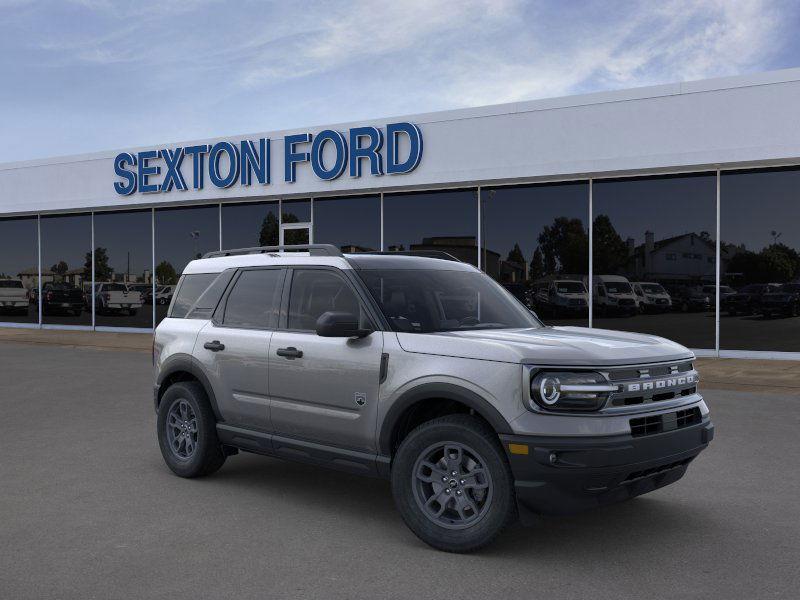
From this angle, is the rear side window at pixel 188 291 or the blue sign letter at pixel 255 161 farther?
the blue sign letter at pixel 255 161

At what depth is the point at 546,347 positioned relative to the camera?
4645mm

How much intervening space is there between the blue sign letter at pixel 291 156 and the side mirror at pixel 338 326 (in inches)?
593

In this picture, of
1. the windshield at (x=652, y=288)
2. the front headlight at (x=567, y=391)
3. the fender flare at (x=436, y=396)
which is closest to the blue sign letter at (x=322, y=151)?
the windshield at (x=652, y=288)

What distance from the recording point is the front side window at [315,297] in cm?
567

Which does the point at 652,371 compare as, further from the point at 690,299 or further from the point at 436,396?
the point at 690,299

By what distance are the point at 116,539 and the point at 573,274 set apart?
13.7 metres

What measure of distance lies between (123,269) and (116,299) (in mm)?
980

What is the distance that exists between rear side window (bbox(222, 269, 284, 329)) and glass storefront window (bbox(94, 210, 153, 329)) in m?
18.1

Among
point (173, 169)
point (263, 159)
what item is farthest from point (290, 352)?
point (173, 169)

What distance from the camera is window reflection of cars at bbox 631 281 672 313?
16.5 metres

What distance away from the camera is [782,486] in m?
6.16

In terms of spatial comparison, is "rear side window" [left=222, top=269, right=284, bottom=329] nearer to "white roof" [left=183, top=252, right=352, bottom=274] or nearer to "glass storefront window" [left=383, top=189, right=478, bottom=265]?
"white roof" [left=183, top=252, right=352, bottom=274]

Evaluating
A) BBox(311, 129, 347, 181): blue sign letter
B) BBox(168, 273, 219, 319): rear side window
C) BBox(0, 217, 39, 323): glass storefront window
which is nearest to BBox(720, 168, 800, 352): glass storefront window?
BBox(311, 129, 347, 181): blue sign letter

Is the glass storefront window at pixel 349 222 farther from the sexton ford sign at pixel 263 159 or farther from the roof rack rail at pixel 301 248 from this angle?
the roof rack rail at pixel 301 248
